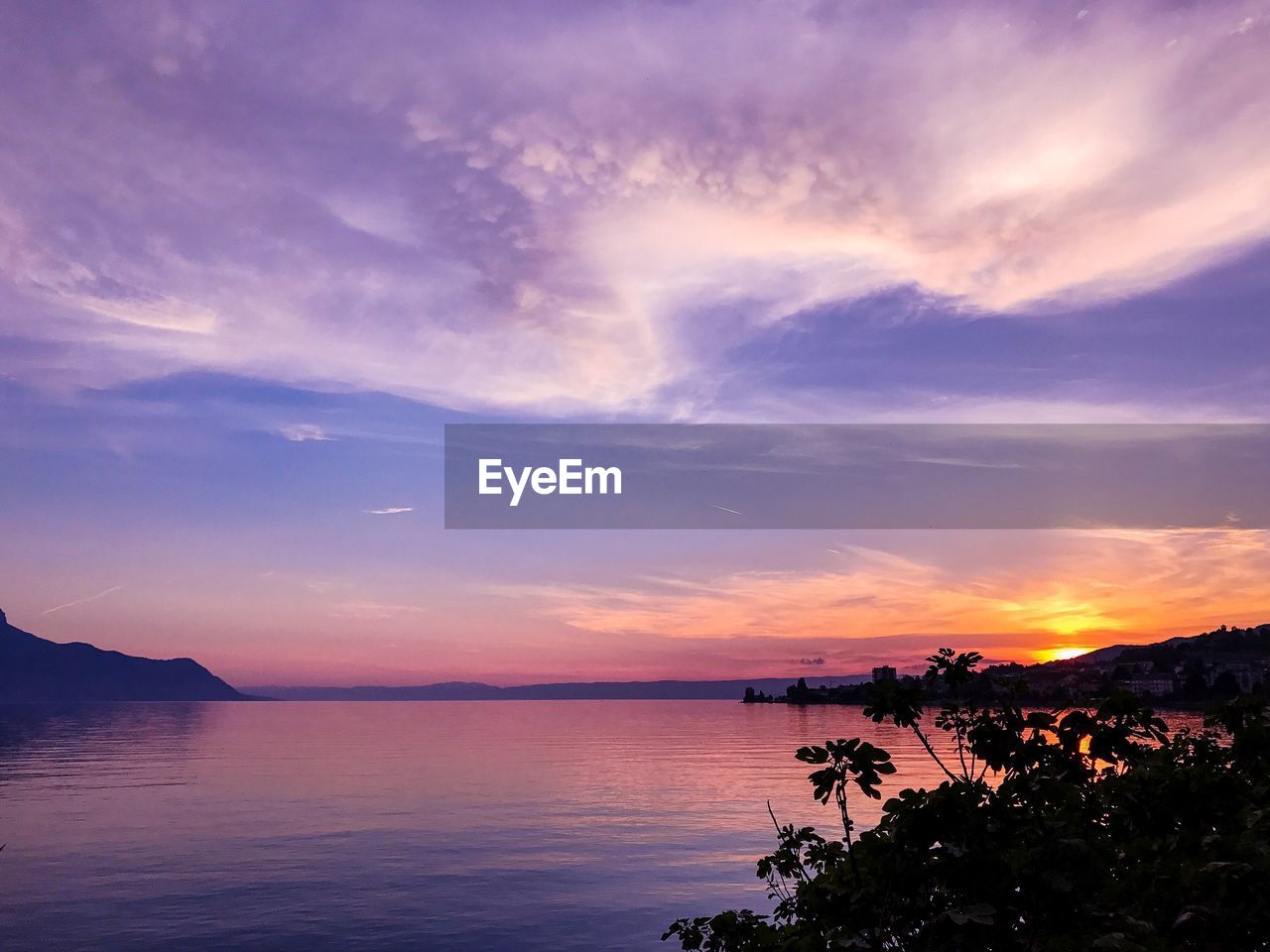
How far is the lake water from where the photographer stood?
34062 millimetres

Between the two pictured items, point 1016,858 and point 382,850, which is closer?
point 1016,858

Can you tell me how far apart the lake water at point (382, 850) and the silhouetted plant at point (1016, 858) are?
30561 mm

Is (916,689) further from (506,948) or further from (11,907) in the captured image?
(11,907)

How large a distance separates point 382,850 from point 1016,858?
51924 millimetres

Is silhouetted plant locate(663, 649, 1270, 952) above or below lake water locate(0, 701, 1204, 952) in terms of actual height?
above

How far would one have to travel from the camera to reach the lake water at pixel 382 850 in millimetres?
34062

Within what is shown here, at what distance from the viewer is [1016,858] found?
459cm

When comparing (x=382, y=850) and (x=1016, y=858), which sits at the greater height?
(x=1016, y=858)

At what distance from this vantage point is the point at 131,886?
4097 cm

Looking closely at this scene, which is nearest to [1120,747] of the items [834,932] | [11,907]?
[834,932]

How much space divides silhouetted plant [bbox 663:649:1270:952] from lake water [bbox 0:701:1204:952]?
1203 inches

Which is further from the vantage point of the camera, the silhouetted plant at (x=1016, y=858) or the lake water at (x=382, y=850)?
the lake water at (x=382, y=850)

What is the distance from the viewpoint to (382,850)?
1955 inches

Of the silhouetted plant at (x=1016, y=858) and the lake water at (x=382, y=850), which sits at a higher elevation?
the silhouetted plant at (x=1016, y=858)
